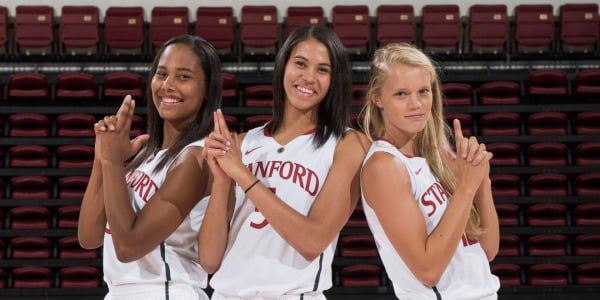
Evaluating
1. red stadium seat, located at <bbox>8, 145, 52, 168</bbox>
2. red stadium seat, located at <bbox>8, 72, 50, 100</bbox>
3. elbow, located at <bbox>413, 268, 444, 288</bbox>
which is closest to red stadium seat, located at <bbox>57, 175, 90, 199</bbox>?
red stadium seat, located at <bbox>8, 145, 52, 168</bbox>

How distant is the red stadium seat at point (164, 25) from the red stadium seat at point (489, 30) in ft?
15.6

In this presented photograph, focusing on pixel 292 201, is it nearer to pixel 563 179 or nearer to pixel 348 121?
pixel 348 121

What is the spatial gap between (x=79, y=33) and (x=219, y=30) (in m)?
2.29

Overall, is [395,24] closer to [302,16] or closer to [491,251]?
[302,16]

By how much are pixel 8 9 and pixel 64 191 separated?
443 centimetres

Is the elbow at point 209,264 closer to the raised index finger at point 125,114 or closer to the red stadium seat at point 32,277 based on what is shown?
the raised index finger at point 125,114

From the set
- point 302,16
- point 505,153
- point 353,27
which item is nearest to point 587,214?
point 505,153

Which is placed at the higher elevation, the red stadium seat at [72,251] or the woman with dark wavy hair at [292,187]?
the woman with dark wavy hair at [292,187]

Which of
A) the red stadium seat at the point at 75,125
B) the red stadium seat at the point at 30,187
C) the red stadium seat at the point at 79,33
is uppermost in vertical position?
the red stadium seat at the point at 79,33

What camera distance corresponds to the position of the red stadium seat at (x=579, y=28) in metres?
10.8

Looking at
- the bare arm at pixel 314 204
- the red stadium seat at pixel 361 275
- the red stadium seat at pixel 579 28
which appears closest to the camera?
the bare arm at pixel 314 204

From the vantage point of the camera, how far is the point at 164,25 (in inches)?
431

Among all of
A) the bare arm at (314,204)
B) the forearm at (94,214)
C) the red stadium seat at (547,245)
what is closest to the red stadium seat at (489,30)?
the red stadium seat at (547,245)

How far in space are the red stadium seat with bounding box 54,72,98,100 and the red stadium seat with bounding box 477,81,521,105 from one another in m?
5.68
